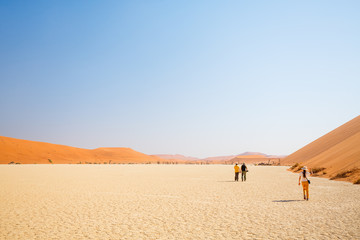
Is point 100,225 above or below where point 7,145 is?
below

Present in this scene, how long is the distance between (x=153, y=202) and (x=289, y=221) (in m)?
6.06

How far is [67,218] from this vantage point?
29.6ft

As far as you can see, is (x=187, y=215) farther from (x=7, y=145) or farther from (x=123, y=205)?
(x=7, y=145)

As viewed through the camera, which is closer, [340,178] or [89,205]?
[89,205]

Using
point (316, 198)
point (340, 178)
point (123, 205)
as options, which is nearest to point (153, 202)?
point (123, 205)

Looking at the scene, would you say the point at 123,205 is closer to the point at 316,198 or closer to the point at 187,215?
the point at 187,215

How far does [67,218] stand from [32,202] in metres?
4.31

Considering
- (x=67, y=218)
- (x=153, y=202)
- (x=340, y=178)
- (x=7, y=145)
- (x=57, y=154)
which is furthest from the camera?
(x=57, y=154)

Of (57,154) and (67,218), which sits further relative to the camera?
(57,154)

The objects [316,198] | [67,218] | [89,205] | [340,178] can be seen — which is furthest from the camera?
[340,178]

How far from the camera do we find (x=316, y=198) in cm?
1309

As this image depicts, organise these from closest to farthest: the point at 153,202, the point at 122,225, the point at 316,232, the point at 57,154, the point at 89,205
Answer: the point at 316,232 → the point at 122,225 → the point at 89,205 → the point at 153,202 → the point at 57,154

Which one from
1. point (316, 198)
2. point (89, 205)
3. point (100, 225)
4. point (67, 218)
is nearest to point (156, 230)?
point (100, 225)

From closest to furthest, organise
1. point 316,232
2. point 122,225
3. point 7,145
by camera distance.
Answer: point 316,232
point 122,225
point 7,145
